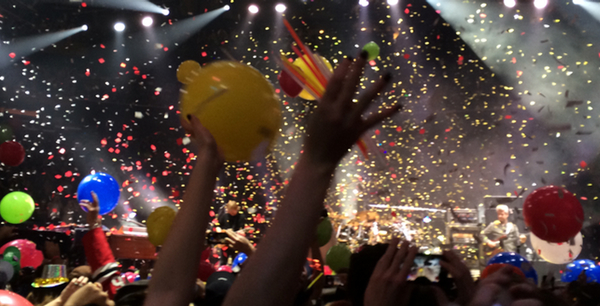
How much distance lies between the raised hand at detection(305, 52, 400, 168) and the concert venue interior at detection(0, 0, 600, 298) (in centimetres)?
600

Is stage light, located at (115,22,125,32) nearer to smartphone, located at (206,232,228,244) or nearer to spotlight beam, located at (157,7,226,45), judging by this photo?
spotlight beam, located at (157,7,226,45)

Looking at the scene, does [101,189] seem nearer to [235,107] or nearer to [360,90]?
[235,107]

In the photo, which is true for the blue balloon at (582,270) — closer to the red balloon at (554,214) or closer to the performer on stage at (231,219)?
the red balloon at (554,214)

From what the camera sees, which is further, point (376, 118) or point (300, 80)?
point (300, 80)

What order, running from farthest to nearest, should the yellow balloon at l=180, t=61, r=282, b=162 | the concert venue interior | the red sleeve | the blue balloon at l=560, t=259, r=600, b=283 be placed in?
the concert venue interior < the blue balloon at l=560, t=259, r=600, b=283 < the red sleeve < the yellow balloon at l=180, t=61, r=282, b=162

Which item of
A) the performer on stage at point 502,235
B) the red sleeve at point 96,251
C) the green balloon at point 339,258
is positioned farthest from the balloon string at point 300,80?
the performer on stage at point 502,235

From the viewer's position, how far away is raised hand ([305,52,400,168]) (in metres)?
0.54

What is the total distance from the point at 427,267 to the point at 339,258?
1.71 meters

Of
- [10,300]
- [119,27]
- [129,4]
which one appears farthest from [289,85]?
[119,27]

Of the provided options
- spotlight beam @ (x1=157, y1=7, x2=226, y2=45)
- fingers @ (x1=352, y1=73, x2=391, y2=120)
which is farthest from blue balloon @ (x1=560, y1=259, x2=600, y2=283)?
spotlight beam @ (x1=157, y1=7, x2=226, y2=45)

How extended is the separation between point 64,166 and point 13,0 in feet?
9.17

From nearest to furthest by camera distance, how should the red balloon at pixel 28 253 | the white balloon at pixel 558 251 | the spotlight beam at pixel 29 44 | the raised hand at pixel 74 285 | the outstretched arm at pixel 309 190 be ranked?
the outstretched arm at pixel 309 190
the raised hand at pixel 74 285
the white balloon at pixel 558 251
the red balloon at pixel 28 253
the spotlight beam at pixel 29 44

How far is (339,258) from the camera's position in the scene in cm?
269

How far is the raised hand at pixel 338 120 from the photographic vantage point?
0.54m
